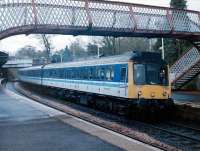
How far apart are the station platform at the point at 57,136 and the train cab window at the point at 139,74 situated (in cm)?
347

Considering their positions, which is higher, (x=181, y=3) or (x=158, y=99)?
(x=181, y=3)

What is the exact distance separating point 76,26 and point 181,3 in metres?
31.0

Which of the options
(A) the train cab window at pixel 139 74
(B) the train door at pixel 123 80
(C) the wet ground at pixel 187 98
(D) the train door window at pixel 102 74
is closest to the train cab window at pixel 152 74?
(A) the train cab window at pixel 139 74

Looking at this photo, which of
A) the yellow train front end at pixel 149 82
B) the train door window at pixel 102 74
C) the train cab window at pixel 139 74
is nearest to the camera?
the yellow train front end at pixel 149 82

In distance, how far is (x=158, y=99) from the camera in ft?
63.3

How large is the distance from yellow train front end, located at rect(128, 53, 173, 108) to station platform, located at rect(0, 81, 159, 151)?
316 centimetres

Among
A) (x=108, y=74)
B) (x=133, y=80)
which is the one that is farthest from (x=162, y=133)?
(x=108, y=74)

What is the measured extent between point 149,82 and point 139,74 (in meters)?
0.60

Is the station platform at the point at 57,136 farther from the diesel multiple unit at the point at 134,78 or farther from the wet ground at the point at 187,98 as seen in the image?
the wet ground at the point at 187,98

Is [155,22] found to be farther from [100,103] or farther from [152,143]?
[152,143]

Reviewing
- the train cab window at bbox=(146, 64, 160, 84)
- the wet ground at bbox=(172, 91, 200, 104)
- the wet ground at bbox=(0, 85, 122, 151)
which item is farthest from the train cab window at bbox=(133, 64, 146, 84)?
the wet ground at bbox=(172, 91, 200, 104)

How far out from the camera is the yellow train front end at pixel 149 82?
18.9 metres

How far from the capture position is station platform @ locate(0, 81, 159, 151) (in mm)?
12031

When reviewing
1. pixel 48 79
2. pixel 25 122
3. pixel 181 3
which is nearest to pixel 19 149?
pixel 25 122
